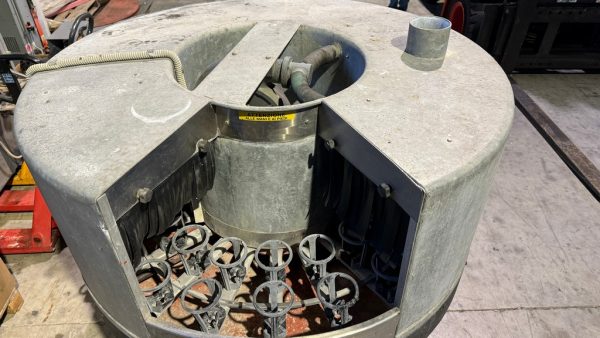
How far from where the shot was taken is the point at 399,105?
1.66 meters

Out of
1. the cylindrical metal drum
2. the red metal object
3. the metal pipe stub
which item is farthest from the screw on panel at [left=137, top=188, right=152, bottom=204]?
the red metal object

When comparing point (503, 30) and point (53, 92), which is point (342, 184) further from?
point (503, 30)

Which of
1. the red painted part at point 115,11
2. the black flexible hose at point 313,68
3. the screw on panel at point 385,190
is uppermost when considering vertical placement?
the black flexible hose at point 313,68

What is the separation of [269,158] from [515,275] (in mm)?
1632

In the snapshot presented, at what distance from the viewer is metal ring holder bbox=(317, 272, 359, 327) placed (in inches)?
65.6

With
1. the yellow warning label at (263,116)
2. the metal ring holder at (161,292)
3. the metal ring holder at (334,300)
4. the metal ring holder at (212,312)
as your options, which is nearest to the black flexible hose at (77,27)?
the metal ring holder at (161,292)

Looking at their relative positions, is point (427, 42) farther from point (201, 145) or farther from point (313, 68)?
point (201, 145)

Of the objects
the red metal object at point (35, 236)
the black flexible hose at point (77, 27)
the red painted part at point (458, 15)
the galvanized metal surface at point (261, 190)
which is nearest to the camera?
the galvanized metal surface at point (261, 190)

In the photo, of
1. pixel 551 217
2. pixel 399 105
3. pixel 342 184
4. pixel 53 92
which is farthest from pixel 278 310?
pixel 551 217

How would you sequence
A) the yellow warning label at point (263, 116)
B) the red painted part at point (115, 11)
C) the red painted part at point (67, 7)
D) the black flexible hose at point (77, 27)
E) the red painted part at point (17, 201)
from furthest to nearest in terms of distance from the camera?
the red painted part at point (115, 11)
the red painted part at point (67, 7)
the black flexible hose at point (77, 27)
the red painted part at point (17, 201)
the yellow warning label at point (263, 116)

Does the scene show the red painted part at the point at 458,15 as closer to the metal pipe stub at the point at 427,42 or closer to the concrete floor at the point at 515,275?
the concrete floor at the point at 515,275

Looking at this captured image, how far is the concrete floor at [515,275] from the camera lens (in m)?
2.16

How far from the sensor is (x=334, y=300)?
1.75 metres

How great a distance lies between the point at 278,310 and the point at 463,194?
2.70 feet
